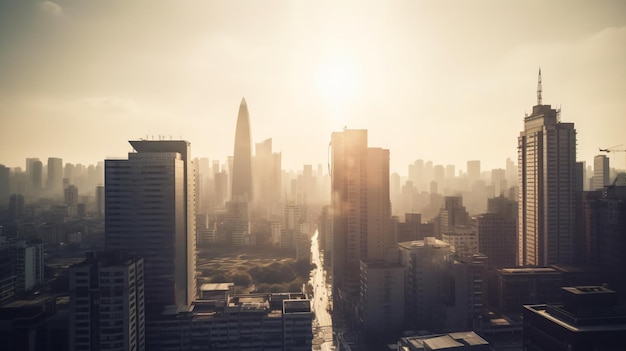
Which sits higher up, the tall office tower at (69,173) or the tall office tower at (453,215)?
the tall office tower at (69,173)

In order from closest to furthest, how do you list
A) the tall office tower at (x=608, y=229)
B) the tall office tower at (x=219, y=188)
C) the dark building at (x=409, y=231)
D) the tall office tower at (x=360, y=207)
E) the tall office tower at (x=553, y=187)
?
1. the tall office tower at (x=608, y=229)
2. the tall office tower at (x=553, y=187)
3. the tall office tower at (x=360, y=207)
4. the dark building at (x=409, y=231)
5. the tall office tower at (x=219, y=188)

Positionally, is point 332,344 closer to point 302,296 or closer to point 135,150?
point 302,296

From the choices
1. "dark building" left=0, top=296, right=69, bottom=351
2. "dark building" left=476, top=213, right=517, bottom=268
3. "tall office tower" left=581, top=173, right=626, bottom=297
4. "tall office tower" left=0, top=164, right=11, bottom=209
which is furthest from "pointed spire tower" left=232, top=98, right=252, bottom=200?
"dark building" left=0, top=296, right=69, bottom=351

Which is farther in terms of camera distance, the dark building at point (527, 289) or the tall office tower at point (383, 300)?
the dark building at point (527, 289)

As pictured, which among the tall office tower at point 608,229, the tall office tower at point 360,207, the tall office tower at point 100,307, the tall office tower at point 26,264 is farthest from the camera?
the tall office tower at point 360,207

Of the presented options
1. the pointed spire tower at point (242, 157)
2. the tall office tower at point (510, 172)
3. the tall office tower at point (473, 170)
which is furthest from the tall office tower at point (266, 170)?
the tall office tower at point (510, 172)

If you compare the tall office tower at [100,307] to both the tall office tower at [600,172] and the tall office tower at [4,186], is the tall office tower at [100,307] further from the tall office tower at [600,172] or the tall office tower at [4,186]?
the tall office tower at [600,172]

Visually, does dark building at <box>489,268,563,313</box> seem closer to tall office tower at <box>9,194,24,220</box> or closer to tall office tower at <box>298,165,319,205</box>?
tall office tower at <box>9,194,24,220</box>
